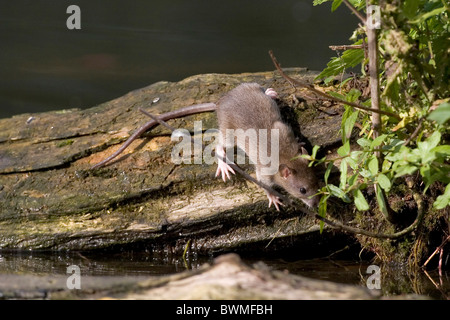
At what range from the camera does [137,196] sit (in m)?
4.46

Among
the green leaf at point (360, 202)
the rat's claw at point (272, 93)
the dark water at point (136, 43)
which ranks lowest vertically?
the green leaf at point (360, 202)

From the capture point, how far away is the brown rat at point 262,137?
4566mm

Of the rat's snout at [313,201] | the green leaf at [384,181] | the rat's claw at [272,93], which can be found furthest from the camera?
the rat's claw at [272,93]

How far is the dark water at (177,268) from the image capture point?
383 centimetres

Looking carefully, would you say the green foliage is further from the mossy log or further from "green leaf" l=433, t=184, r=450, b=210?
the mossy log

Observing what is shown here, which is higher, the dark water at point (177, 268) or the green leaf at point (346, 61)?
the green leaf at point (346, 61)

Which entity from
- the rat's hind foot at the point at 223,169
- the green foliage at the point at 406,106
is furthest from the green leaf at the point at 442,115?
the rat's hind foot at the point at 223,169

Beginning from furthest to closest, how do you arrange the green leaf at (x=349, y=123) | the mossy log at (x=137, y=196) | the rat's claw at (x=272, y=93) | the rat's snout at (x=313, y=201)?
the rat's claw at (x=272, y=93) < the rat's snout at (x=313, y=201) < the mossy log at (x=137, y=196) < the green leaf at (x=349, y=123)

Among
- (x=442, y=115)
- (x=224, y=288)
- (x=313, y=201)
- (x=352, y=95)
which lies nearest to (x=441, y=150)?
(x=442, y=115)

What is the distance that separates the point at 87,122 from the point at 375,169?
2.66 metres

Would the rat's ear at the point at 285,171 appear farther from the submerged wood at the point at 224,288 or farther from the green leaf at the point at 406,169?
the submerged wood at the point at 224,288

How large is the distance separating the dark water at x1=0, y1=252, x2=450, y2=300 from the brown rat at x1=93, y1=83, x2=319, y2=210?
1.85 feet

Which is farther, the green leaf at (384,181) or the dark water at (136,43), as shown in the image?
the dark water at (136,43)
